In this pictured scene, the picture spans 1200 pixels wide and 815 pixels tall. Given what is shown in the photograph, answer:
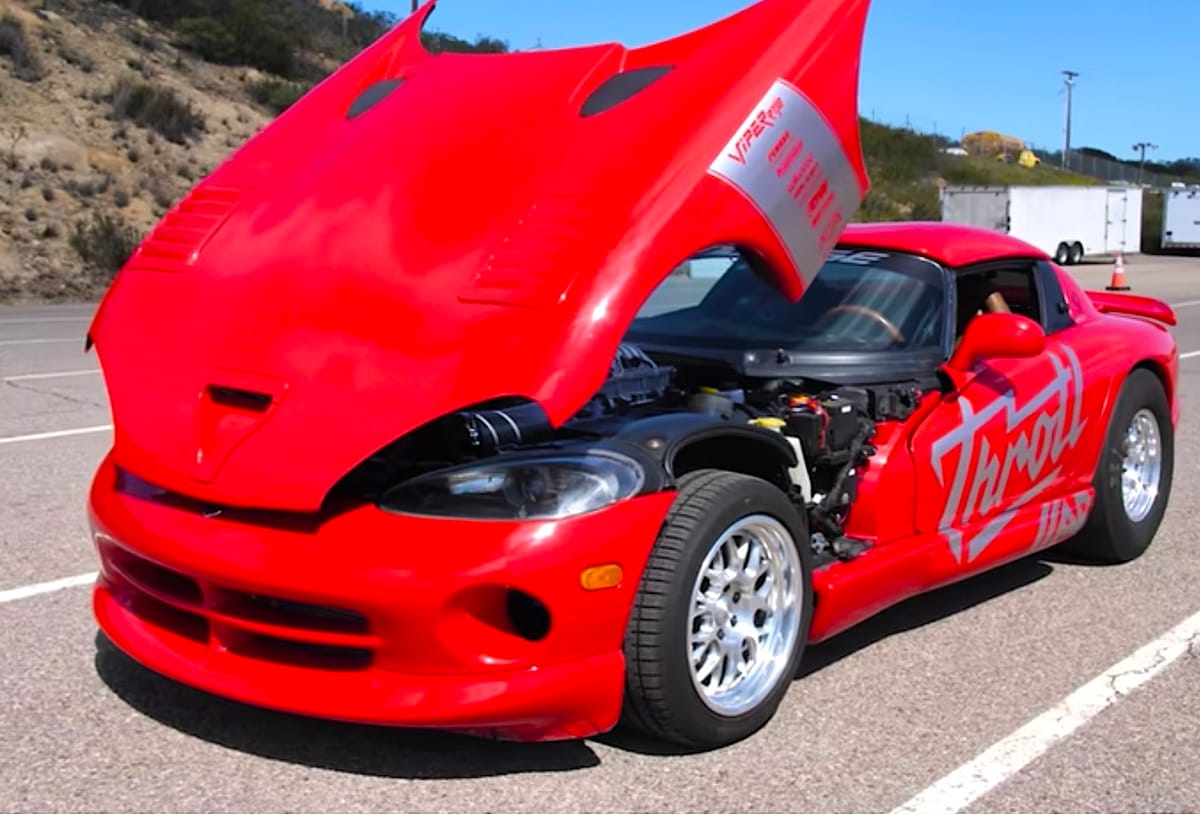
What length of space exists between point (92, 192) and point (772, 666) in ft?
82.2

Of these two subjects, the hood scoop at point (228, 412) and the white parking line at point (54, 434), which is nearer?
the hood scoop at point (228, 412)

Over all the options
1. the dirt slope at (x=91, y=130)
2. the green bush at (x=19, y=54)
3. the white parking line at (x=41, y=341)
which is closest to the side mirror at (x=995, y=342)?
the white parking line at (x=41, y=341)

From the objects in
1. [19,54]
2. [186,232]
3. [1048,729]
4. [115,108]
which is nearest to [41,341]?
[186,232]

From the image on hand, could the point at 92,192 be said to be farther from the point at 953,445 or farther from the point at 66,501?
the point at 953,445

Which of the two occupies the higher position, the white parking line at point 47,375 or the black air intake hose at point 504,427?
the black air intake hose at point 504,427

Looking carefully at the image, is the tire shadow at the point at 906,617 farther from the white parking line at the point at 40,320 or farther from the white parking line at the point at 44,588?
the white parking line at the point at 40,320

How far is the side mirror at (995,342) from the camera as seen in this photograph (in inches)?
175

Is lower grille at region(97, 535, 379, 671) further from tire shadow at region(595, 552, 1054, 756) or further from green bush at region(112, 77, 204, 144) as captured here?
green bush at region(112, 77, 204, 144)

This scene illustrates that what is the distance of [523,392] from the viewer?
3.28 m

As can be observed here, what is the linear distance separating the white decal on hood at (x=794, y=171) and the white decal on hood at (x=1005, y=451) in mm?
889

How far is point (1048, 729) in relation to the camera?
148 inches

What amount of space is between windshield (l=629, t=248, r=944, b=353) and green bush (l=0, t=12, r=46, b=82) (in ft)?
91.0

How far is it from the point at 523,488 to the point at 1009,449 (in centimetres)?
219

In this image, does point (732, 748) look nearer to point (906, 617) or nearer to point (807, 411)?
point (807, 411)
